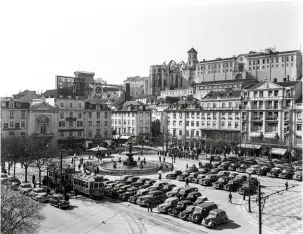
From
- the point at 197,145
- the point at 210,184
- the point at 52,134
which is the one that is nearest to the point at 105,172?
the point at 210,184

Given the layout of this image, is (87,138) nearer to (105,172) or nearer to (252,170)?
(105,172)

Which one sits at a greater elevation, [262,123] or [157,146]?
[262,123]

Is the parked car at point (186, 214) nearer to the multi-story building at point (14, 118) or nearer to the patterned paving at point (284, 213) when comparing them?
the patterned paving at point (284, 213)

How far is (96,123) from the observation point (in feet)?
269

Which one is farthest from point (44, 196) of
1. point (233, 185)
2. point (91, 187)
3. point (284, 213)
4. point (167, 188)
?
point (284, 213)

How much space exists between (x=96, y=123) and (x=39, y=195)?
50.0m

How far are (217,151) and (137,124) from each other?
3171 centimetres

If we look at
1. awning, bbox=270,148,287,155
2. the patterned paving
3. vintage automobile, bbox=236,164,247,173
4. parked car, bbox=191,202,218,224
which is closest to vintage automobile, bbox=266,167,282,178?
vintage automobile, bbox=236,164,247,173

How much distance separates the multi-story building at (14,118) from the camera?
220 feet

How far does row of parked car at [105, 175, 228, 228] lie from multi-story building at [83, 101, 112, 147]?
41.2 meters

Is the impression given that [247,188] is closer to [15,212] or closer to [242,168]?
[242,168]

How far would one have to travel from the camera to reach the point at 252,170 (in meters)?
47.5

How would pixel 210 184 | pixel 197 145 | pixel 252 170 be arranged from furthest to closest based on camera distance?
pixel 197 145 → pixel 252 170 → pixel 210 184

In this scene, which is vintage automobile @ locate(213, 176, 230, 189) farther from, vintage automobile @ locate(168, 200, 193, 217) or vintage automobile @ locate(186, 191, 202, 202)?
vintage automobile @ locate(168, 200, 193, 217)
